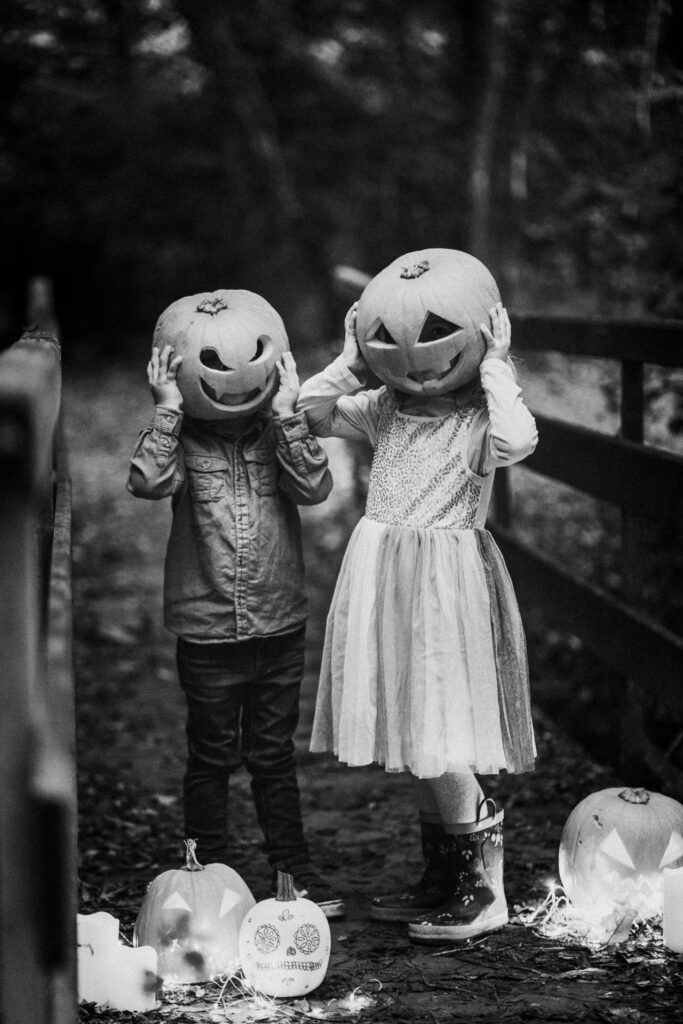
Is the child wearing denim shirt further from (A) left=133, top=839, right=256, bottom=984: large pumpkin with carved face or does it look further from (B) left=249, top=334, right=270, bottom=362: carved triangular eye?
(A) left=133, top=839, right=256, bottom=984: large pumpkin with carved face

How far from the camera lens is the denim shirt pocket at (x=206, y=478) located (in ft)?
11.1

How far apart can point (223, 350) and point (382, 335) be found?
405mm

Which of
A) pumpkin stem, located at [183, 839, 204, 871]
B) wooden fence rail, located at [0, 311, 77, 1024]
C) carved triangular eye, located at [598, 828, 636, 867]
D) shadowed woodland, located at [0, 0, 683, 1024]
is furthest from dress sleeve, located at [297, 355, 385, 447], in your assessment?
wooden fence rail, located at [0, 311, 77, 1024]

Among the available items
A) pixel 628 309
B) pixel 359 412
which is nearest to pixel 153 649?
pixel 628 309

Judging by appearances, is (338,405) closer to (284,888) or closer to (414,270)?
(414,270)

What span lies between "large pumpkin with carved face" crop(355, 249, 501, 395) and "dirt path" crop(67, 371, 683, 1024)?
1.44m

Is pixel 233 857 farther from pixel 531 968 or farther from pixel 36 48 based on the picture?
pixel 36 48

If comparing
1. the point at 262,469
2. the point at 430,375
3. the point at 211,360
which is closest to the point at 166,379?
the point at 211,360

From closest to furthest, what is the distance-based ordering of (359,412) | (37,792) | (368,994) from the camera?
1. (37,792)
2. (368,994)
3. (359,412)

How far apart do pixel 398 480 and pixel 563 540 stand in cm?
385

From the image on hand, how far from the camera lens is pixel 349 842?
4105 millimetres

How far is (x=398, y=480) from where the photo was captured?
336 cm

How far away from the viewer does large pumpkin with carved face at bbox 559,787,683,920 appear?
329 centimetres

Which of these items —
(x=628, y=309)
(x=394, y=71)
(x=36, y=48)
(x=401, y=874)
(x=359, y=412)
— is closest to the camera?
(x=359, y=412)
